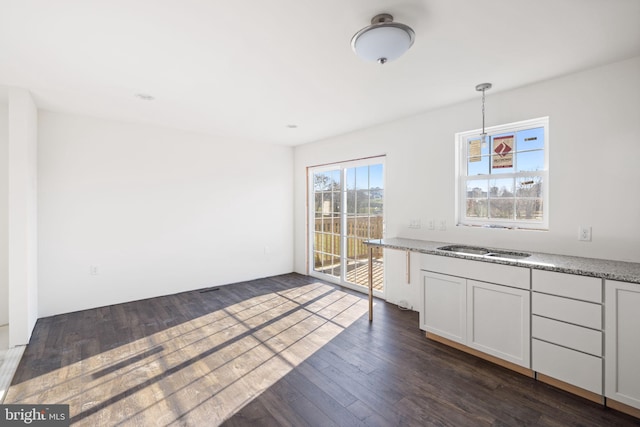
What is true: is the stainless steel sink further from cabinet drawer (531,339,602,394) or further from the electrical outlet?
cabinet drawer (531,339,602,394)

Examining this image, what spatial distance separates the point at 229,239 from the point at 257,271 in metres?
0.76

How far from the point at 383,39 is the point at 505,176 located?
2026 mm

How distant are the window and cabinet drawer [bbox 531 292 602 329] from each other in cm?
87

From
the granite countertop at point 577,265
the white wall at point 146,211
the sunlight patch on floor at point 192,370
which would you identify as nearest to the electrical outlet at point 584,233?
the granite countertop at point 577,265

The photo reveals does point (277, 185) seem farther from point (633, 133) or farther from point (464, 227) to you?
point (633, 133)

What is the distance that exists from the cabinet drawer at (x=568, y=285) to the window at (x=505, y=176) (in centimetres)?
79

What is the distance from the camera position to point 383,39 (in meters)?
1.87

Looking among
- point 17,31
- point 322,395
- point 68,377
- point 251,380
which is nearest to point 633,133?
point 322,395

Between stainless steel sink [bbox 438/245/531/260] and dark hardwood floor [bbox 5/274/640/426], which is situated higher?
stainless steel sink [bbox 438/245/531/260]

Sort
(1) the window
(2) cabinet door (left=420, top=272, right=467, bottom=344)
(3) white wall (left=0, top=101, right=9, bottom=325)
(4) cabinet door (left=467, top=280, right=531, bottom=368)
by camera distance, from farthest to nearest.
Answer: (3) white wall (left=0, top=101, right=9, bottom=325)
(1) the window
(2) cabinet door (left=420, top=272, right=467, bottom=344)
(4) cabinet door (left=467, top=280, right=531, bottom=368)

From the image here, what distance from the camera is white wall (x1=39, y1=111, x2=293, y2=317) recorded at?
3.57 meters

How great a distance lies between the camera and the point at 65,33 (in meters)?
1.96

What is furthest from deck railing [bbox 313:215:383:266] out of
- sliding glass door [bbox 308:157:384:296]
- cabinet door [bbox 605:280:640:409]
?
cabinet door [bbox 605:280:640:409]

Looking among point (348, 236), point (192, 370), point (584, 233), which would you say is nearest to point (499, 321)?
point (584, 233)
